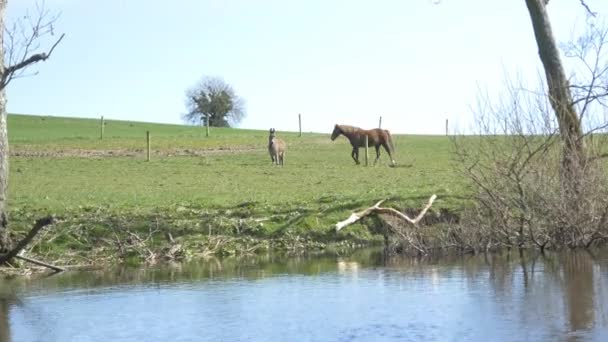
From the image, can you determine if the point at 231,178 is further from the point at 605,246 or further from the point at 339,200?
the point at 605,246

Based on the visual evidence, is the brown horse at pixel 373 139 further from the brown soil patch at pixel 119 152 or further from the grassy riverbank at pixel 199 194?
the brown soil patch at pixel 119 152

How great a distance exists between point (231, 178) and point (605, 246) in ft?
56.9

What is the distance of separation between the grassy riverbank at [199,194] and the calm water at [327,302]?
2363 mm

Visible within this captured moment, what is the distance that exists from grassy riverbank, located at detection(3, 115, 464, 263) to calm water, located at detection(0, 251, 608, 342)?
2.36m

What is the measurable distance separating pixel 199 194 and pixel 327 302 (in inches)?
603

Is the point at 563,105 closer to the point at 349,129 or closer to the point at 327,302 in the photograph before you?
the point at 327,302

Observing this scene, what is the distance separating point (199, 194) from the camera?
1181 inches

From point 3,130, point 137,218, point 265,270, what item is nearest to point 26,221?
point 137,218

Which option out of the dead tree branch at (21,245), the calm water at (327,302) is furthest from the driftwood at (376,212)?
the dead tree branch at (21,245)

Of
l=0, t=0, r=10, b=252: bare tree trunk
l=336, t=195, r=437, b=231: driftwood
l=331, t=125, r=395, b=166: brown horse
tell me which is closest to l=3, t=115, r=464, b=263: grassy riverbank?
l=336, t=195, r=437, b=231: driftwood

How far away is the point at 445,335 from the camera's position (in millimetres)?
12164

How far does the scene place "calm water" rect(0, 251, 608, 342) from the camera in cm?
1265

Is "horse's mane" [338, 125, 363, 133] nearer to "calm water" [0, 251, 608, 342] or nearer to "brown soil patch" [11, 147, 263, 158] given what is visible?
"brown soil patch" [11, 147, 263, 158]

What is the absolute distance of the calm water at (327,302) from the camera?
12.6m
